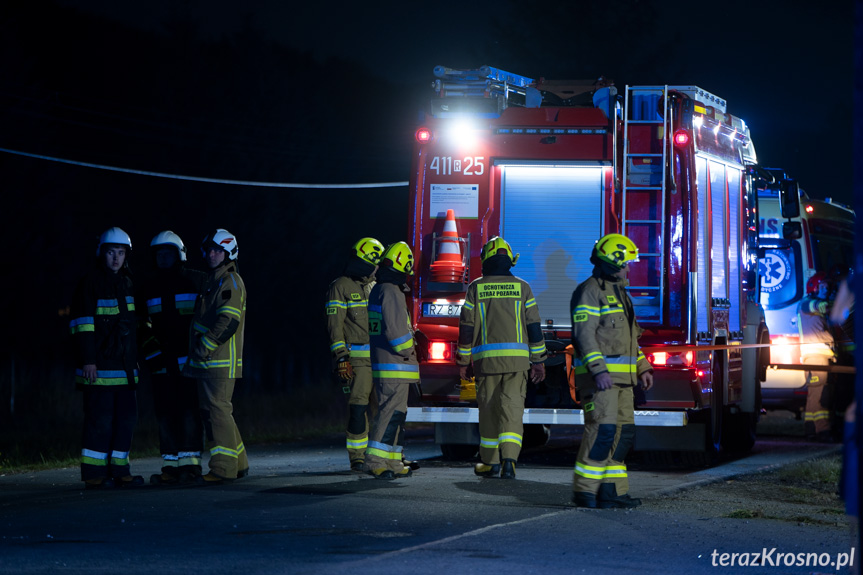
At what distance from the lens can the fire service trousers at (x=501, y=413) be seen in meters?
9.92

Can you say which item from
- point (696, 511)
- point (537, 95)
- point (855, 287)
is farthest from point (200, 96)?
point (855, 287)

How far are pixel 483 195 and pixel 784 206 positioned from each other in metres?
3.36

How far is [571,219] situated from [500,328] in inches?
66.4

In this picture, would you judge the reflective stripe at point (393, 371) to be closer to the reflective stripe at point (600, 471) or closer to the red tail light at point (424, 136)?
the reflective stripe at point (600, 471)

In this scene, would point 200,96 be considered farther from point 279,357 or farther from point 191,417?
point 191,417

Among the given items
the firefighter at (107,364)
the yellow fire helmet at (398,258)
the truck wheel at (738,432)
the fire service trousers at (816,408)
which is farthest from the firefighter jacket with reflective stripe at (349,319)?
the fire service trousers at (816,408)

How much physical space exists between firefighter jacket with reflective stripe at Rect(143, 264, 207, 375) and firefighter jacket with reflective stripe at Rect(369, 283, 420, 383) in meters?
1.41

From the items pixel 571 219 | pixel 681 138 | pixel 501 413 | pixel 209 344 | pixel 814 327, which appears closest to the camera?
pixel 209 344

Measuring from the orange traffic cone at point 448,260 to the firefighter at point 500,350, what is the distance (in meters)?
0.89

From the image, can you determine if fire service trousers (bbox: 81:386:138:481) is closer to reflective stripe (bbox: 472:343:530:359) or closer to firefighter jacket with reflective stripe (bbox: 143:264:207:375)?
firefighter jacket with reflective stripe (bbox: 143:264:207:375)

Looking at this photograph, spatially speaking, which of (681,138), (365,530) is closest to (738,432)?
(681,138)

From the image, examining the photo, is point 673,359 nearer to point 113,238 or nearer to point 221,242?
point 221,242

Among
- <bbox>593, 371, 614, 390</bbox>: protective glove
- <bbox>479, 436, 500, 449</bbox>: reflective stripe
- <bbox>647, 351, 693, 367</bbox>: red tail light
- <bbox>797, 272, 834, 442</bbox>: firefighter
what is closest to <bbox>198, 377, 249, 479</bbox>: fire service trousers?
<bbox>479, 436, 500, 449</bbox>: reflective stripe

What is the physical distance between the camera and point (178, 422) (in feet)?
32.5
